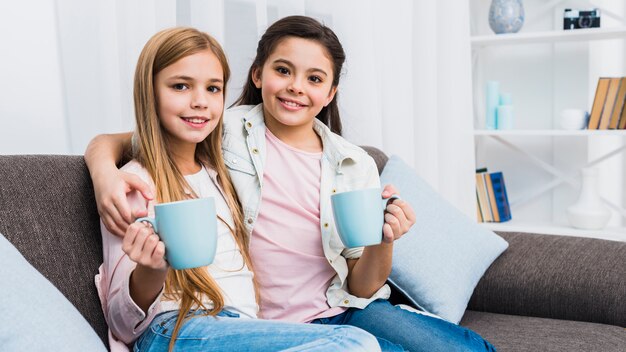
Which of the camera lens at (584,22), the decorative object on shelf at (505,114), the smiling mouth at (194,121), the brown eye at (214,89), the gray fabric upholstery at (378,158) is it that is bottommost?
the gray fabric upholstery at (378,158)

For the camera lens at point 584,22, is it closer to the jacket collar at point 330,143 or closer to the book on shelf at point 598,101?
the book on shelf at point 598,101

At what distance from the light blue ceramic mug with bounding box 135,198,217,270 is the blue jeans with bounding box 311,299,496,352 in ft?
1.56

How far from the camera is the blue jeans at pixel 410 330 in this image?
1397mm

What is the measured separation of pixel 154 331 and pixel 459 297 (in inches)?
30.2

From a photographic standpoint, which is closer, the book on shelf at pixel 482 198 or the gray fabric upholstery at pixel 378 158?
the gray fabric upholstery at pixel 378 158

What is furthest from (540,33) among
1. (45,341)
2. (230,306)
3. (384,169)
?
(45,341)

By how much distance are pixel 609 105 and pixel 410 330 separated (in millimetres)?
1940

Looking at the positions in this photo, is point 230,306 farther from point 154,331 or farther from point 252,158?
point 252,158

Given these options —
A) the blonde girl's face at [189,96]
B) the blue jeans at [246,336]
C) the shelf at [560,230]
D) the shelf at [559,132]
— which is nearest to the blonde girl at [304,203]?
the blonde girl's face at [189,96]

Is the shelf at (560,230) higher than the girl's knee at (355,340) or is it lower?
lower

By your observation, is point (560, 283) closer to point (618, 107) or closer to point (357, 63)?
point (357, 63)

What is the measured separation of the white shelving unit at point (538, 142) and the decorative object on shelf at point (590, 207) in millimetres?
39

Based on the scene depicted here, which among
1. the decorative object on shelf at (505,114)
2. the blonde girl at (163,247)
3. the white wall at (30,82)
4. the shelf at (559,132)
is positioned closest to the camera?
the blonde girl at (163,247)

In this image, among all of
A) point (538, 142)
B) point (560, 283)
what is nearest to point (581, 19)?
point (538, 142)
